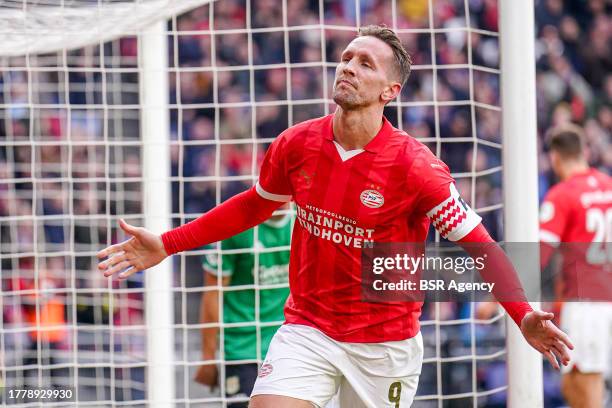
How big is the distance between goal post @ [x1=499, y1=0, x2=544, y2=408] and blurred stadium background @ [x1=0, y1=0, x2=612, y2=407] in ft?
7.82

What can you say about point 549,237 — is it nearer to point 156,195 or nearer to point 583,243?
point 583,243

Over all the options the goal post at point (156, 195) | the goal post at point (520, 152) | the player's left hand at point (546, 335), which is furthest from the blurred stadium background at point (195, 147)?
the player's left hand at point (546, 335)

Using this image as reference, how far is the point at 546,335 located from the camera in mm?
3857

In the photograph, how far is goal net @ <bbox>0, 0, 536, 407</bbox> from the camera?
6.57 m

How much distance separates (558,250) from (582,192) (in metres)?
0.73

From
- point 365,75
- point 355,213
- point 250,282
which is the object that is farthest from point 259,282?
point 365,75

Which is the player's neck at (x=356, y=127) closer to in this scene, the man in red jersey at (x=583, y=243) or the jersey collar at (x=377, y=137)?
the jersey collar at (x=377, y=137)

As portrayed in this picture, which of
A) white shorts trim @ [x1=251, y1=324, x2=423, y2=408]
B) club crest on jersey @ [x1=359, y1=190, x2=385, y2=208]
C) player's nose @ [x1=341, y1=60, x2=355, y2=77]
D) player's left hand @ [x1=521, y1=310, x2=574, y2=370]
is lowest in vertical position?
white shorts trim @ [x1=251, y1=324, x2=423, y2=408]

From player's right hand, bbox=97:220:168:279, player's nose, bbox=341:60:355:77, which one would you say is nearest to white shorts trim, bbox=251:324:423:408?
player's right hand, bbox=97:220:168:279

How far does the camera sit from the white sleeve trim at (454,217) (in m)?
4.07

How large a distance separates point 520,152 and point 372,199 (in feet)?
4.22

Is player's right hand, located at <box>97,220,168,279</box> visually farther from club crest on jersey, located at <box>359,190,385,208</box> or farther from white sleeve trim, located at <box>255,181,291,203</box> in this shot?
club crest on jersey, located at <box>359,190,385,208</box>

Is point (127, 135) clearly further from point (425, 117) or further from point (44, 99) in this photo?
point (425, 117)

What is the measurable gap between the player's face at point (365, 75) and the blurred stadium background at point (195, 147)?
3.26 m
